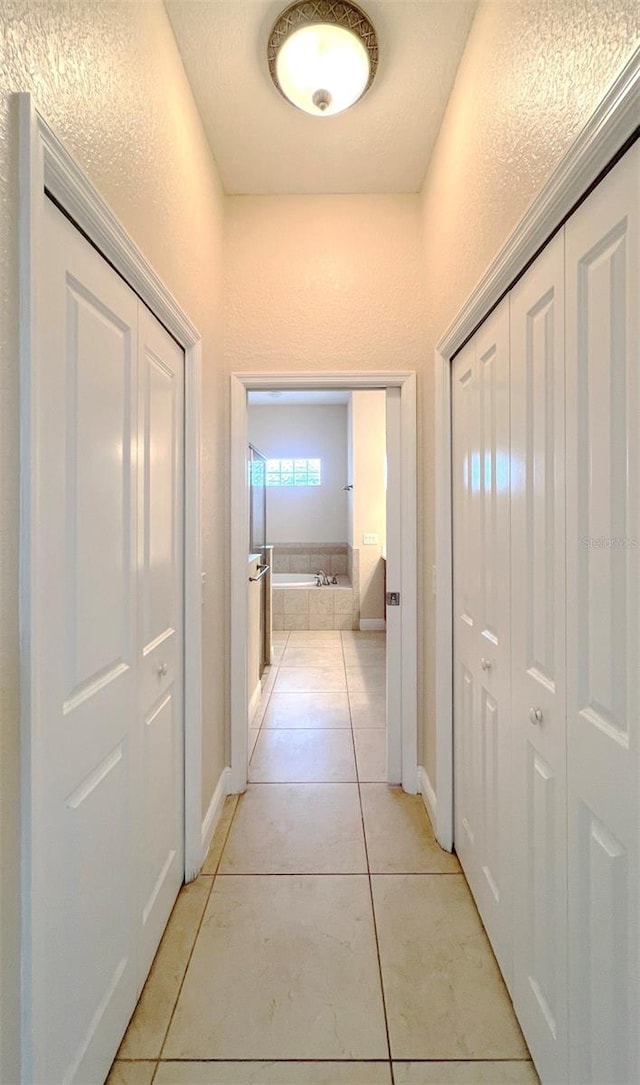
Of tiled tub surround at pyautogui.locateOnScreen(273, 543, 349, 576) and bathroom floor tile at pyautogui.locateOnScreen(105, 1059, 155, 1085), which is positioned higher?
tiled tub surround at pyautogui.locateOnScreen(273, 543, 349, 576)

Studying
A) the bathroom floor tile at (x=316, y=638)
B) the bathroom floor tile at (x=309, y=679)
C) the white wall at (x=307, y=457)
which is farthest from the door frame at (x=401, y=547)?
the white wall at (x=307, y=457)

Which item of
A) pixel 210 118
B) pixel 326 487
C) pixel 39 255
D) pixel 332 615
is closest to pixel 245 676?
pixel 39 255

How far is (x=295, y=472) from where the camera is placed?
6844 mm

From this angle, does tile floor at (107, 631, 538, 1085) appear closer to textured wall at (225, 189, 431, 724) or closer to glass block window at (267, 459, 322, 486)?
textured wall at (225, 189, 431, 724)

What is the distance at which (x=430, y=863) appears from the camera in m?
1.78

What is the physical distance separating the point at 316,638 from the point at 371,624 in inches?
26.9

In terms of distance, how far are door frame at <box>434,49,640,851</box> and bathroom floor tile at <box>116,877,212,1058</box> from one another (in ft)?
3.18

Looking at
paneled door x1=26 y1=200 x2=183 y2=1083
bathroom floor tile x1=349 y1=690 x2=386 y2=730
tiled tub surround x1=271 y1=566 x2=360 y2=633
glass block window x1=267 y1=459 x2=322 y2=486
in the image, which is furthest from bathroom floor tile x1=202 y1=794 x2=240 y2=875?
glass block window x1=267 y1=459 x2=322 y2=486

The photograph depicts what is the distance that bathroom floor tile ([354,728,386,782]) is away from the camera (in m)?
2.41

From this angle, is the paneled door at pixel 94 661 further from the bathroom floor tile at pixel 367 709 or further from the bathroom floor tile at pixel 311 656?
the bathroom floor tile at pixel 311 656

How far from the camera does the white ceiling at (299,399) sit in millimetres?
6320

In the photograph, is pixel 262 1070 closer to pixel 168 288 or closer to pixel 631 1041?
pixel 631 1041

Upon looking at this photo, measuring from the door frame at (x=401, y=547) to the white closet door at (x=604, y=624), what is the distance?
4.08 feet

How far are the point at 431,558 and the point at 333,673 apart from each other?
2245 mm
